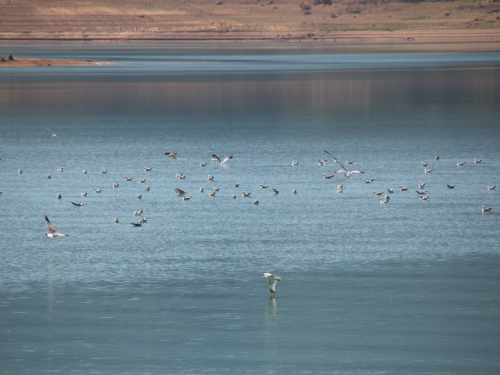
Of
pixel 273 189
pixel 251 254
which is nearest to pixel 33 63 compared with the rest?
pixel 273 189

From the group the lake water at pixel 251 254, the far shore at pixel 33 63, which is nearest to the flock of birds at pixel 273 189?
the lake water at pixel 251 254

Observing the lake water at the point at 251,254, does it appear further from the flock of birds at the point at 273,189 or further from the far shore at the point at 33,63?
the far shore at the point at 33,63

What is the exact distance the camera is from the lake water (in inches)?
593

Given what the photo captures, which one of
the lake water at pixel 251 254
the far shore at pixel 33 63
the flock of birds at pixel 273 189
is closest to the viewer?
the lake water at pixel 251 254

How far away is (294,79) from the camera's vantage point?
93188mm

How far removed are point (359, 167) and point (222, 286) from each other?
59.0 ft

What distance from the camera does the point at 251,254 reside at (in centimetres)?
2117

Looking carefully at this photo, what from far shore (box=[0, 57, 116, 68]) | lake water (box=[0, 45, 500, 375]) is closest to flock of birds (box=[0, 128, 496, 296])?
lake water (box=[0, 45, 500, 375])

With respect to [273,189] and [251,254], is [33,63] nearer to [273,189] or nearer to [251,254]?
[273,189]

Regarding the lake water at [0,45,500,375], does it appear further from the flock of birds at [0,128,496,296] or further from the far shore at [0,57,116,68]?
the far shore at [0,57,116,68]

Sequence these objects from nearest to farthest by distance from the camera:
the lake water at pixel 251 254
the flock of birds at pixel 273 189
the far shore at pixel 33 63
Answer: the lake water at pixel 251 254
the flock of birds at pixel 273 189
the far shore at pixel 33 63

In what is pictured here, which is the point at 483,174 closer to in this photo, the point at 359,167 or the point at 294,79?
the point at 359,167

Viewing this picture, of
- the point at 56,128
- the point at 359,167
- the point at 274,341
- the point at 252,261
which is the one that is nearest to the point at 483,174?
the point at 359,167

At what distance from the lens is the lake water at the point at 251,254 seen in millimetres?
15070
